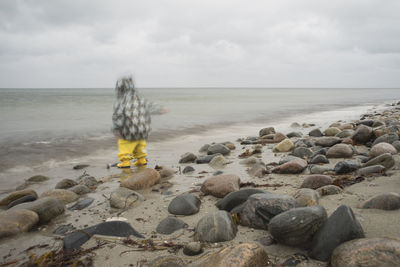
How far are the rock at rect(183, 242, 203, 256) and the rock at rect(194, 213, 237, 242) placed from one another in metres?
0.17

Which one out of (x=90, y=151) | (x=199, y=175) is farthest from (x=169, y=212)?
(x=90, y=151)

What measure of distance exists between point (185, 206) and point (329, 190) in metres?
1.66

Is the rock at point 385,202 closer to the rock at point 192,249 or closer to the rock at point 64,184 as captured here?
the rock at point 192,249

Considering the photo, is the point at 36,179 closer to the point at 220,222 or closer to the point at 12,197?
the point at 12,197

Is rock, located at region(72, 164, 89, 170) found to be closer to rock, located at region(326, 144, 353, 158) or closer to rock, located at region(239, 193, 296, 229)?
rock, located at region(239, 193, 296, 229)

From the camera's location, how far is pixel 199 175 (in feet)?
16.0

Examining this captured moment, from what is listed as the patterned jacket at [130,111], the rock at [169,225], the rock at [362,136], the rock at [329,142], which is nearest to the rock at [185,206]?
the rock at [169,225]

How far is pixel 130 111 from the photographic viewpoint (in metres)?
5.33

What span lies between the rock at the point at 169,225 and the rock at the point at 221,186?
83 centimetres

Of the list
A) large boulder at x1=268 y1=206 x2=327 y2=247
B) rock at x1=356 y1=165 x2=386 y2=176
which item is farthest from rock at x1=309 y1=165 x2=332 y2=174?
large boulder at x1=268 y1=206 x2=327 y2=247

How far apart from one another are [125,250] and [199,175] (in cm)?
264

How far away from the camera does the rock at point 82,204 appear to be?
3.49m

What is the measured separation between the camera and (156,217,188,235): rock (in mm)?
2642

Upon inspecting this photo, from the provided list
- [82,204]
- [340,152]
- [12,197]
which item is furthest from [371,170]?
[12,197]
